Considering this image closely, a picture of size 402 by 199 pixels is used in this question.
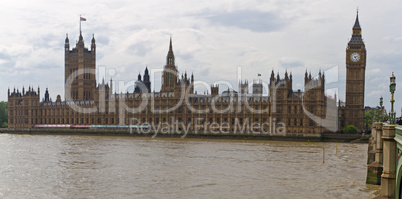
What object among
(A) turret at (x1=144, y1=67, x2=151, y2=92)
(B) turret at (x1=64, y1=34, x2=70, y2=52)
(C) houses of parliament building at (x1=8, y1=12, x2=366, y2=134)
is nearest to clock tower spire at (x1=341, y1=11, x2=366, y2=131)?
(C) houses of parliament building at (x1=8, y1=12, x2=366, y2=134)

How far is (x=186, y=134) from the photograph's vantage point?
88.4m

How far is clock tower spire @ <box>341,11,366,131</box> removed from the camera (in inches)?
3814

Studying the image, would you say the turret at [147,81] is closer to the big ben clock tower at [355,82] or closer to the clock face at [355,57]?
the big ben clock tower at [355,82]

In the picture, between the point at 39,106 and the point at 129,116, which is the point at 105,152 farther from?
the point at 39,106

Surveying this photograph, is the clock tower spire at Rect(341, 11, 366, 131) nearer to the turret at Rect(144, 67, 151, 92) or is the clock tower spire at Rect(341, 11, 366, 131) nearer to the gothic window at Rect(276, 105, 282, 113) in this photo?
the gothic window at Rect(276, 105, 282, 113)

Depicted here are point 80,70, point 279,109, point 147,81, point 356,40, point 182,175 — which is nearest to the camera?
point 182,175

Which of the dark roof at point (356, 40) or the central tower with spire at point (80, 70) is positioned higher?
the dark roof at point (356, 40)

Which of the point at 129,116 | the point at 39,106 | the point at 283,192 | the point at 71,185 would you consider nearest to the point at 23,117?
the point at 39,106

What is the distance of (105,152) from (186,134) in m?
34.5

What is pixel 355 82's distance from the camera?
97188 millimetres

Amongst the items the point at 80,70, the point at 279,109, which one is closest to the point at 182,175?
the point at 279,109

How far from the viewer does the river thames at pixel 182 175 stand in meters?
29.5

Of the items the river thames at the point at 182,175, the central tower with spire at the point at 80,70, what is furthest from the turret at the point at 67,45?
the river thames at the point at 182,175

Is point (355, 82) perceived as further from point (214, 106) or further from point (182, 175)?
point (182, 175)
